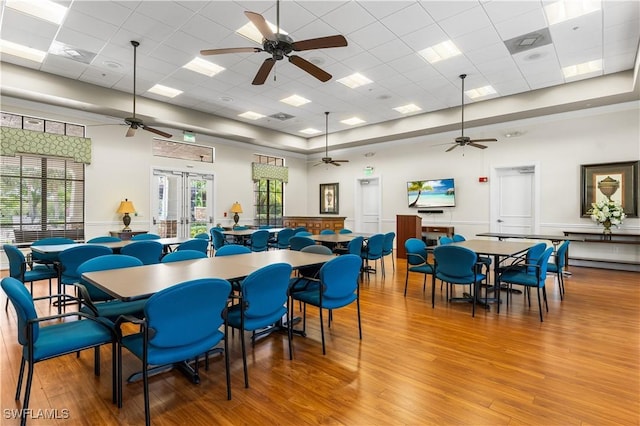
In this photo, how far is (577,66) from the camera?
616 centimetres

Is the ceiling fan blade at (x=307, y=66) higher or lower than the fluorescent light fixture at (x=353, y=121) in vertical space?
lower

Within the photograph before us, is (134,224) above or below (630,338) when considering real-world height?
above

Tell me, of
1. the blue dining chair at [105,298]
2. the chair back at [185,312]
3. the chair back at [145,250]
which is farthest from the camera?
the chair back at [145,250]

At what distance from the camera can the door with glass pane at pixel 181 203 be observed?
8.88 metres

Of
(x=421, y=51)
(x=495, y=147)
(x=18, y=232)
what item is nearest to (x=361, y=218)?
(x=495, y=147)

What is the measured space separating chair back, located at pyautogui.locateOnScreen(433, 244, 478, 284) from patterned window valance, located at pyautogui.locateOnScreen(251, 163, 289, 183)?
318 inches

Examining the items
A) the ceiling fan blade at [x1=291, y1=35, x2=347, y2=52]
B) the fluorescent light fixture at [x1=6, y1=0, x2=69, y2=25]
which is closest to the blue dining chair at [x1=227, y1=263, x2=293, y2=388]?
the ceiling fan blade at [x1=291, y1=35, x2=347, y2=52]

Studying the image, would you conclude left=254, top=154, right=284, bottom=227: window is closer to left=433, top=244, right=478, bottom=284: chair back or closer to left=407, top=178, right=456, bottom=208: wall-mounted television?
left=407, top=178, right=456, bottom=208: wall-mounted television

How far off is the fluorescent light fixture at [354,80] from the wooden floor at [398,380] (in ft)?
16.0

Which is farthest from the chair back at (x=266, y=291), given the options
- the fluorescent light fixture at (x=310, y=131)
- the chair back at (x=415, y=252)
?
the fluorescent light fixture at (x=310, y=131)

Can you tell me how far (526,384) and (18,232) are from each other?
29.7 feet

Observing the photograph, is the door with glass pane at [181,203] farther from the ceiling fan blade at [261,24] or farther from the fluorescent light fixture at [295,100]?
the ceiling fan blade at [261,24]

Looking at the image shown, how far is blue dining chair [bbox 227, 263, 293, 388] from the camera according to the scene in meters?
2.32

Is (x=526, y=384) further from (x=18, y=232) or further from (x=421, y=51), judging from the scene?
(x=18, y=232)
